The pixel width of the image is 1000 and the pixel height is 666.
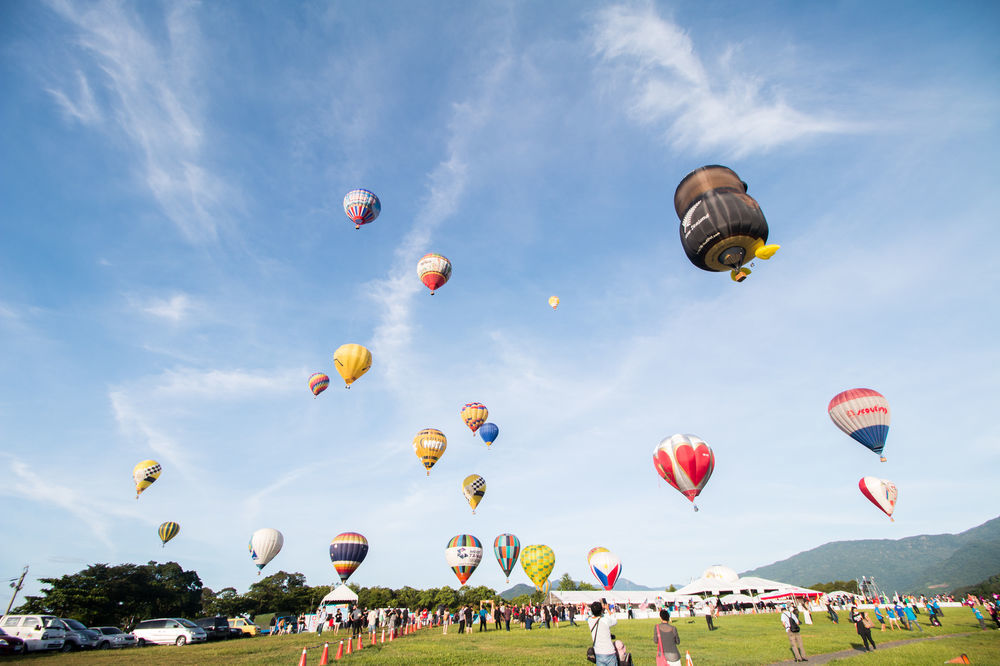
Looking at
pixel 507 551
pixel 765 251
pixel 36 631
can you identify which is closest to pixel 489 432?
pixel 507 551

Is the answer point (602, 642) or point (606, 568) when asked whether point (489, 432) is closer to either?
point (606, 568)

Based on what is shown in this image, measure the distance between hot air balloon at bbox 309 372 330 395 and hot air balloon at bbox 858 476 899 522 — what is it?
4098cm

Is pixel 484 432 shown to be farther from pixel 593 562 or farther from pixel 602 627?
pixel 602 627

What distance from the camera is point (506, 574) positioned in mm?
40156

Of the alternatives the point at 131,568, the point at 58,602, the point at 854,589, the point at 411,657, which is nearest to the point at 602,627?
the point at 411,657

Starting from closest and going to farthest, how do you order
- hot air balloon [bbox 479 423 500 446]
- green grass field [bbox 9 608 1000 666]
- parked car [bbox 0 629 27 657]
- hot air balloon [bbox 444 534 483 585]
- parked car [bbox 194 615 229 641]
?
green grass field [bbox 9 608 1000 666]
parked car [bbox 0 629 27 657]
parked car [bbox 194 615 229 641]
hot air balloon [bbox 444 534 483 585]
hot air balloon [bbox 479 423 500 446]

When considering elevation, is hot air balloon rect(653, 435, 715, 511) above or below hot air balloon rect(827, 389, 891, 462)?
below

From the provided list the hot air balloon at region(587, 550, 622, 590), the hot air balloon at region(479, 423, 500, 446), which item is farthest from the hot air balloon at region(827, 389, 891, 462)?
the hot air balloon at region(479, 423, 500, 446)

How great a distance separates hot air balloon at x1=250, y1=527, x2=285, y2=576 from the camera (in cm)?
3931

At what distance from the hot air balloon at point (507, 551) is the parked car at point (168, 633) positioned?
70.7ft

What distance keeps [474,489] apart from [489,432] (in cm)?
566

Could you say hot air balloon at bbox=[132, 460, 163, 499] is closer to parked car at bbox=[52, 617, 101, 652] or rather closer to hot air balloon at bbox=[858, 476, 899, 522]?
parked car at bbox=[52, 617, 101, 652]

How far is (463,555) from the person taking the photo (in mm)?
38875

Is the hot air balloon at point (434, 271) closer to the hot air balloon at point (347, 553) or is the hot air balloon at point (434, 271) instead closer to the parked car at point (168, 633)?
the hot air balloon at point (347, 553)
